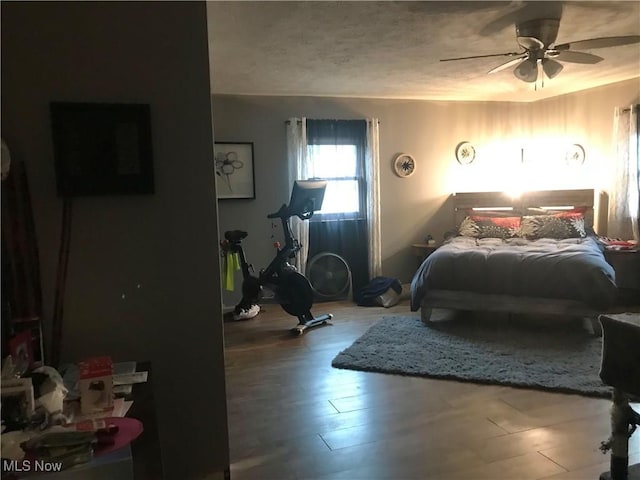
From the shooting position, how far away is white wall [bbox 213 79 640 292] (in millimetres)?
5605

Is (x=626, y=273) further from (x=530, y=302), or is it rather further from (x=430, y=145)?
(x=430, y=145)

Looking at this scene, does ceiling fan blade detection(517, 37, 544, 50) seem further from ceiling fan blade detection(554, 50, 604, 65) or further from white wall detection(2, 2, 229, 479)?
white wall detection(2, 2, 229, 479)

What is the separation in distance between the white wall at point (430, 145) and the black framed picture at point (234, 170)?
3.3 inches

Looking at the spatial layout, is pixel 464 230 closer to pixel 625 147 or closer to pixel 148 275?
pixel 625 147

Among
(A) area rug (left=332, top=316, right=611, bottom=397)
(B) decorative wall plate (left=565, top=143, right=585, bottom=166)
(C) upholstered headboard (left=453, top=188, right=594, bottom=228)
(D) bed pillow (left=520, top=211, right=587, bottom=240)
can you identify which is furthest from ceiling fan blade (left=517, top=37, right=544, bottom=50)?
(B) decorative wall plate (left=565, top=143, right=585, bottom=166)

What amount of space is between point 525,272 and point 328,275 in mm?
2193

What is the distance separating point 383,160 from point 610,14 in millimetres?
3128

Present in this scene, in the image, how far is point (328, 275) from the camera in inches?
227

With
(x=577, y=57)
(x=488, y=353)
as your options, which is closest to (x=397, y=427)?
(x=488, y=353)

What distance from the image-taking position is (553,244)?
496 centimetres

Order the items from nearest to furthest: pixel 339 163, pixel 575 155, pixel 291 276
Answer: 1. pixel 291 276
2. pixel 339 163
3. pixel 575 155

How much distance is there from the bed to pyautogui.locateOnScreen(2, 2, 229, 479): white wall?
9.22 feet

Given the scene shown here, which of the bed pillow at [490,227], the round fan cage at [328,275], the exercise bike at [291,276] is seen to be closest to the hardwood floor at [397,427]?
the exercise bike at [291,276]

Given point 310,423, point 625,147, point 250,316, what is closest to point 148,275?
point 310,423
